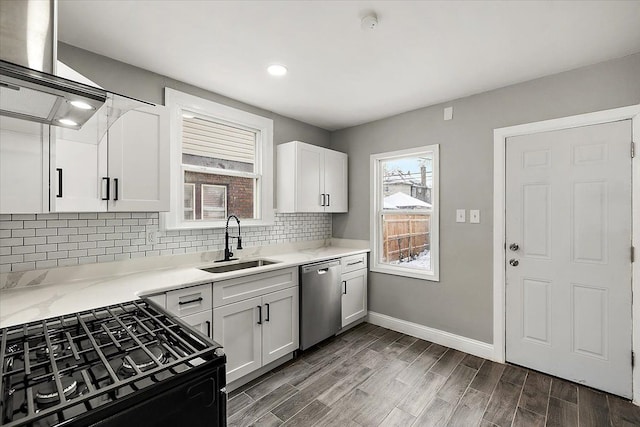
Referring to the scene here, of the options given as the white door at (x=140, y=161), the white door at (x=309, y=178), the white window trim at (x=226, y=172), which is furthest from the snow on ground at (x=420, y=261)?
the white door at (x=140, y=161)

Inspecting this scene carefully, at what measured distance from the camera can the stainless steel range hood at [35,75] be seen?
85 centimetres

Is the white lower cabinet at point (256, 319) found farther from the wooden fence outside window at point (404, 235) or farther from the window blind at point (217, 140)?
the wooden fence outside window at point (404, 235)

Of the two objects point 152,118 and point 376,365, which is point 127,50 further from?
point 376,365

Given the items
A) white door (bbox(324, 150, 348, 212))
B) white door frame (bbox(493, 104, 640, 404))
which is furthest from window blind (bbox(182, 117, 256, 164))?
white door frame (bbox(493, 104, 640, 404))

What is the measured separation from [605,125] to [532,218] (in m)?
0.86

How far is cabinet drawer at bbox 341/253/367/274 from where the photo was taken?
334cm

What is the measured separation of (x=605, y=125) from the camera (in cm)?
228

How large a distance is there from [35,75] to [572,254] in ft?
11.0

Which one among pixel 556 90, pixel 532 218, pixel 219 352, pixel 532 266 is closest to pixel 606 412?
pixel 532 266

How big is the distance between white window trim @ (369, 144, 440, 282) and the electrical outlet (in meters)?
2.39

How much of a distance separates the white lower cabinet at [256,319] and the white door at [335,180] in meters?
1.27

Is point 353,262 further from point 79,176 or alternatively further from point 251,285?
point 79,176

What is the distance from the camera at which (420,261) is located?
3428mm

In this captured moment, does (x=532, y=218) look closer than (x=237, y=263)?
Yes
